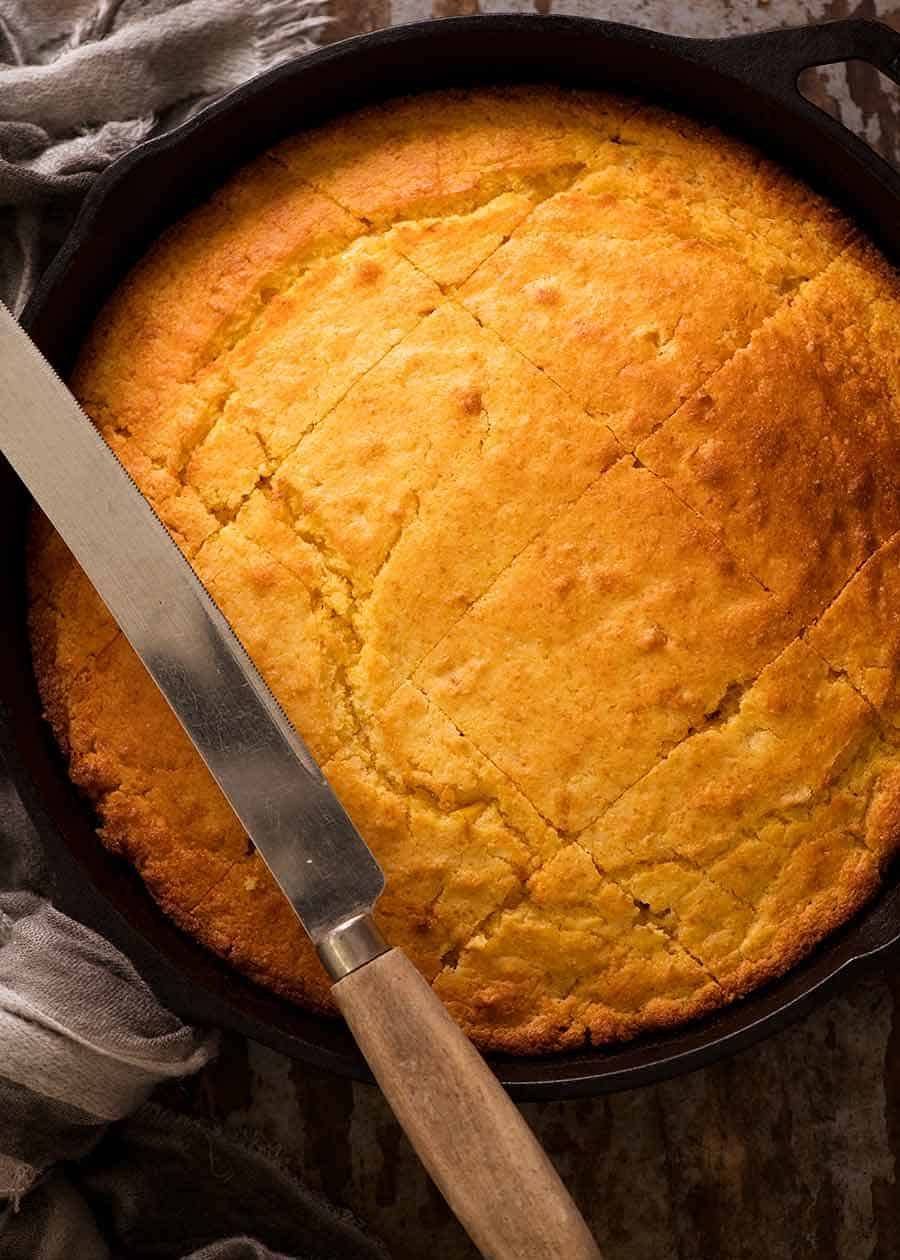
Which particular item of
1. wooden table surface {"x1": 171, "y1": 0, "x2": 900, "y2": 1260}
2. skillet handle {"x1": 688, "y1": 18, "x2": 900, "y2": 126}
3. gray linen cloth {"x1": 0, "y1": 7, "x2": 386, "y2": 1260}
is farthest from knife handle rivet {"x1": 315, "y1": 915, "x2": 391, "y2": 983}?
skillet handle {"x1": 688, "y1": 18, "x2": 900, "y2": 126}

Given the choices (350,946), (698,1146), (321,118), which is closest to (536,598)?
(350,946)

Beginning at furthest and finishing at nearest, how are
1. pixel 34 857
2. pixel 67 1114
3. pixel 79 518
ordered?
pixel 34 857
pixel 67 1114
pixel 79 518

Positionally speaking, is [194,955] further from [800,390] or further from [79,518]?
[800,390]

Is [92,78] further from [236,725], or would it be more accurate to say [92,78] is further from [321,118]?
[236,725]

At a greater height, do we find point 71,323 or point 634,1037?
point 71,323

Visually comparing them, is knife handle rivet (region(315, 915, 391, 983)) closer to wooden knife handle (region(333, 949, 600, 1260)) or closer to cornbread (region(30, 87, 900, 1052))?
wooden knife handle (region(333, 949, 600, 1260))

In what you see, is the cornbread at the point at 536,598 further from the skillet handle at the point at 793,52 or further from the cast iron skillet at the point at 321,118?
the skillet handle at the point at 793,52

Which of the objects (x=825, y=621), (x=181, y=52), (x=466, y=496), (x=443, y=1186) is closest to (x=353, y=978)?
(x=443, y=1186)
